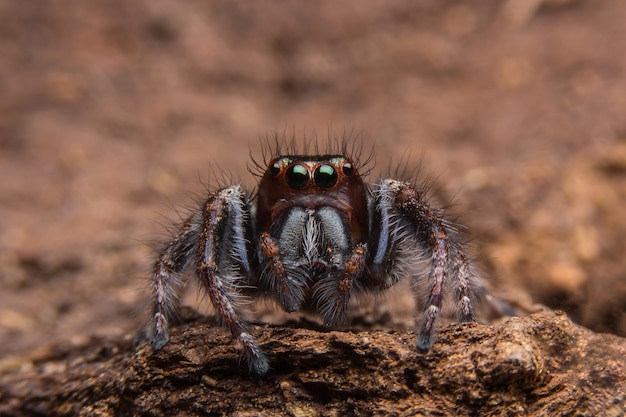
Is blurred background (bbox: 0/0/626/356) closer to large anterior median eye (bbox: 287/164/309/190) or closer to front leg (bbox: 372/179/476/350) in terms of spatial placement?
front leg (bbox: 372/179/476/350)

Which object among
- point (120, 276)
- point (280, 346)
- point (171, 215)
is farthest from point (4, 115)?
point (280, 346)

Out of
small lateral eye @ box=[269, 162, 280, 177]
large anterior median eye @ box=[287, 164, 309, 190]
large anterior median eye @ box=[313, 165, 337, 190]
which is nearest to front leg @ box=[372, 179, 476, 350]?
large anterior median eye @ box=[313, 165, 337, 190]

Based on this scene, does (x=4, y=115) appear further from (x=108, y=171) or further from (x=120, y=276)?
(x=120, y=276)

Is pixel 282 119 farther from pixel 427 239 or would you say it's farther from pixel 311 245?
pixel 427 239

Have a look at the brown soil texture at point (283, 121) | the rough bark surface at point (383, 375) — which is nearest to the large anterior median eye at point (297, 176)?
the rough bark surface at point (383, 375)

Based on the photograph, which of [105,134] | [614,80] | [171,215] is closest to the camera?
[171,215]

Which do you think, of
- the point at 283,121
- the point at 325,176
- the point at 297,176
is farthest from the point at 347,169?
the point at 283,121
